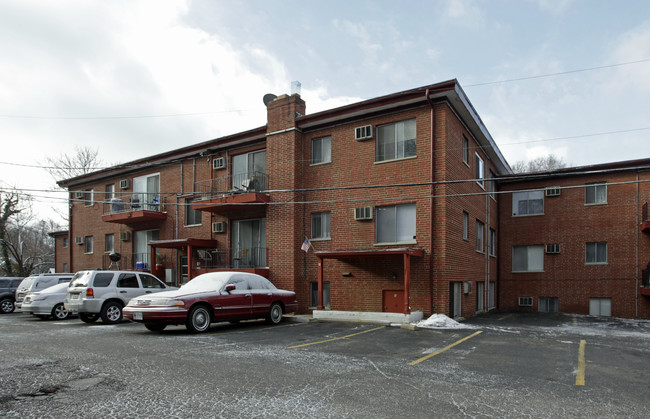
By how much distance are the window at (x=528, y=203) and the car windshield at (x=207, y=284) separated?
675 inches

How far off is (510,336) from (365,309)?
5.84m

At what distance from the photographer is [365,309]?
16.9 m

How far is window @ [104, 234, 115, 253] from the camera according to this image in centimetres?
2708

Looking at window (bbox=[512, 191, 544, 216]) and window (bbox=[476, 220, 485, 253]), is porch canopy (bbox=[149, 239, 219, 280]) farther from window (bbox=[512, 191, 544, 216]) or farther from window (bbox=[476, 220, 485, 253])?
window (bbox=[512, 191, 544, 216])

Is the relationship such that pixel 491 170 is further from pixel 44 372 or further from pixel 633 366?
pixel 44 372

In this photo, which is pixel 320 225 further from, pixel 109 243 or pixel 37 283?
pixel 109 243

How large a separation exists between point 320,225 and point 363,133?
12.8 feet

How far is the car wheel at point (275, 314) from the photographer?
14234 millimetres

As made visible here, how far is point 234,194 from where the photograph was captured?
1952 centimetres

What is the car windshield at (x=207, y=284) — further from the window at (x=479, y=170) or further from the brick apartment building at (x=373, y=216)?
the window at (x=479, y=170)

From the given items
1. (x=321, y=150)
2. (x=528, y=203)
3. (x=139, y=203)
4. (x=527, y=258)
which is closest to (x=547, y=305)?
(x=527, y=258)

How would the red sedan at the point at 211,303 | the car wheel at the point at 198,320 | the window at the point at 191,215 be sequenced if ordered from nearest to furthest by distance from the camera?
the red sedan at the point at 211,303, the car wheel at the point at 198,320, the window at the point at 191,215

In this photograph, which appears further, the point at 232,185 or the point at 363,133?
the point at 232,185

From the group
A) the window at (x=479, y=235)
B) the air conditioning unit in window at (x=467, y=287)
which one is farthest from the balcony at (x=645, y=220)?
the air conditioning unit in window at (x=467, y=287)
